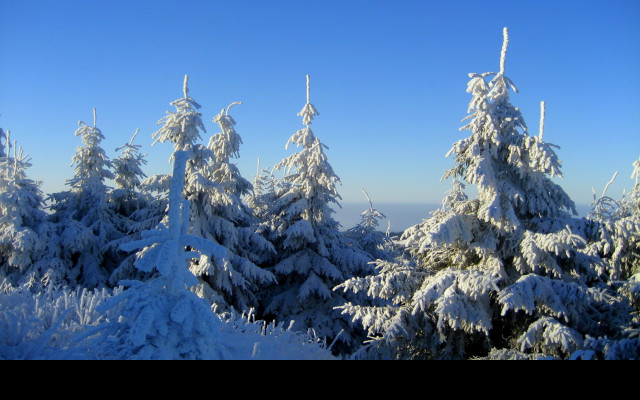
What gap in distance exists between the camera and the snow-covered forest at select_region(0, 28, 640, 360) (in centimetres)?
334

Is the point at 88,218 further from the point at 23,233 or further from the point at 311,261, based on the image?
the point at 311,261

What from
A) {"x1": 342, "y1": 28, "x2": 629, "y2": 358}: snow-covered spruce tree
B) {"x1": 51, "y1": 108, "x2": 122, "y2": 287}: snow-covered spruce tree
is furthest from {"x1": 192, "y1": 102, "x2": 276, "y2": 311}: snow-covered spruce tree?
{"x1": 342, "y1": 28, "x2": 629, "y2": 358}: snow-covered spruce tree

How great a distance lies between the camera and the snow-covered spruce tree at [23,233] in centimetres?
1141

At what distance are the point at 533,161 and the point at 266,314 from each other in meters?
10.4

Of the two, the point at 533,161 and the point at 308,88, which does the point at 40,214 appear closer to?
the point at 308,88

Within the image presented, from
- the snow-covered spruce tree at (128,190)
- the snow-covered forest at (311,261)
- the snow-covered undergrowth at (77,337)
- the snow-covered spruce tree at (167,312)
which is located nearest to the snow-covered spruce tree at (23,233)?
the snow-covered forest at (311,261)

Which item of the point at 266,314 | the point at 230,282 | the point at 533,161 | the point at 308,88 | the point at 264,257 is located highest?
the point at 308,88

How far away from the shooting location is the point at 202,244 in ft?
11.0

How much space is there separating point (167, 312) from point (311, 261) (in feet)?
34.6

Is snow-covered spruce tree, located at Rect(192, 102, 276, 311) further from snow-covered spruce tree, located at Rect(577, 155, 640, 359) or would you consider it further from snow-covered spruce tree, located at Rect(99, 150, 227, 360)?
snow-covered spruce tree, located at Rect(577, 155, 640, 359)

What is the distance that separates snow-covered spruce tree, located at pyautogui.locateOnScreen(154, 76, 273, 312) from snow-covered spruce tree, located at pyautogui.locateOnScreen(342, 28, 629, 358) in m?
5.59

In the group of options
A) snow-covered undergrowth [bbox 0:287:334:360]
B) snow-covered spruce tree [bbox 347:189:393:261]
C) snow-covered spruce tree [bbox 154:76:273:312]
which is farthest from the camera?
snow-covered spruce tree [bbox 347:189:393:261]

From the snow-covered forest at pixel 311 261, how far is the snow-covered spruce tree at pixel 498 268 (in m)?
0.03
